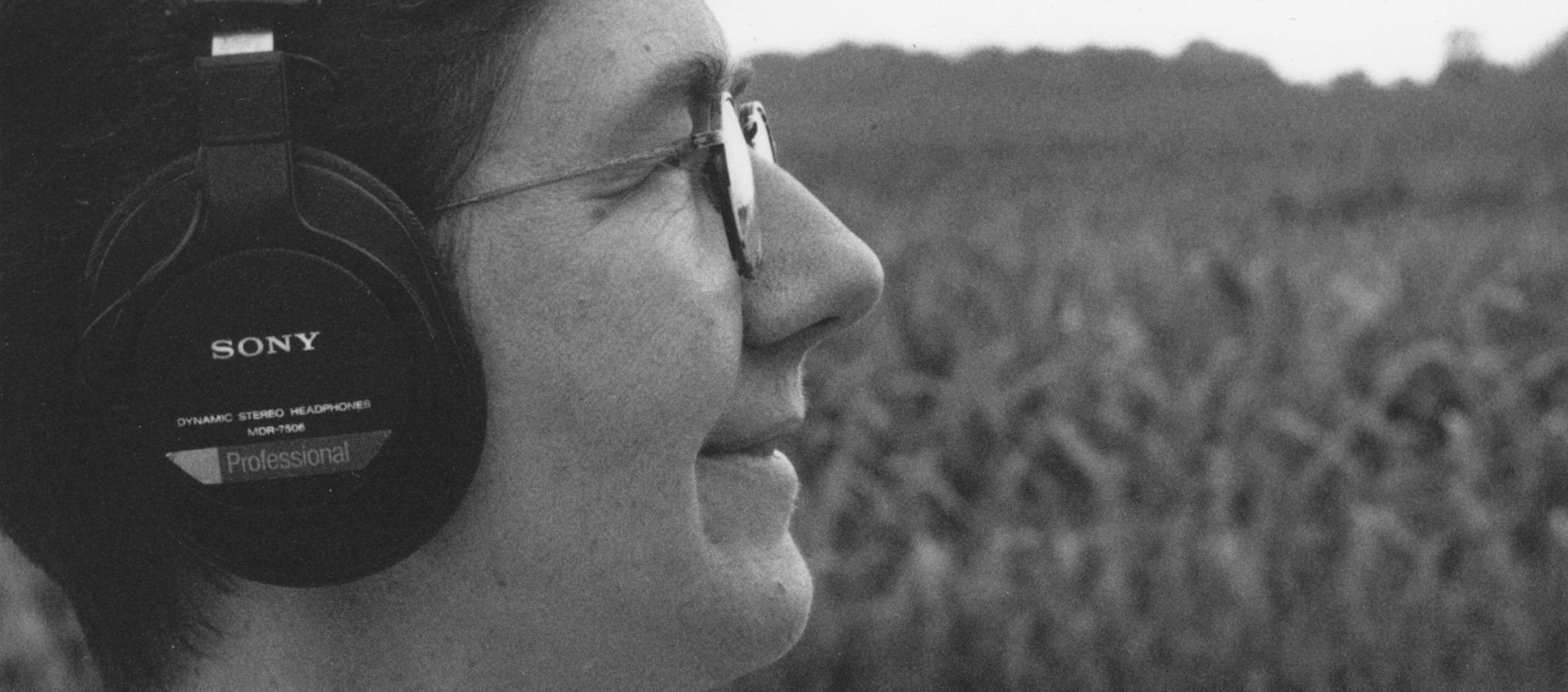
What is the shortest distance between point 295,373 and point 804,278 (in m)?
0.44

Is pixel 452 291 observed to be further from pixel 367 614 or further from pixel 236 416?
pixel 367 614

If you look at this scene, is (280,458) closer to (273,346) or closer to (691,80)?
(273,346)

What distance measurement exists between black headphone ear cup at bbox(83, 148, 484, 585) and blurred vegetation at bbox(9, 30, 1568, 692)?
1.62 m

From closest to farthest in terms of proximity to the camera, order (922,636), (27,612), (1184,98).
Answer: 1. (27,612)
2. (922,636)
3. (1184,98)

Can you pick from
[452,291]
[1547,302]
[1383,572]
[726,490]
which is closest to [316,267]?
[452,291]

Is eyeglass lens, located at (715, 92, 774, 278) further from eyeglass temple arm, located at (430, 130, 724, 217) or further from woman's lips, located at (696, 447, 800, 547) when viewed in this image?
woman's lips, located at (696, 447, 800, 547)

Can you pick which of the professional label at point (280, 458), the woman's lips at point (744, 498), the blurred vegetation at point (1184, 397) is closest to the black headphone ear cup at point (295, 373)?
the professional label at point (280, 458)

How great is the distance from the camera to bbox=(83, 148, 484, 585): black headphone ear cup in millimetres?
1300

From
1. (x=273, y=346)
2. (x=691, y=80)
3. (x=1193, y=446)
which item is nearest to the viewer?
(x=273, y=346)

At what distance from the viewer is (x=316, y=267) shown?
130 centimetres

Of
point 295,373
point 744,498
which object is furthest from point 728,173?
point 295,373

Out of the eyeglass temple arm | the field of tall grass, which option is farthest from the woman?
the field of tall grass

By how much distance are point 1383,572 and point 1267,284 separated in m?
2.22

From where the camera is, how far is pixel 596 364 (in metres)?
1.38
